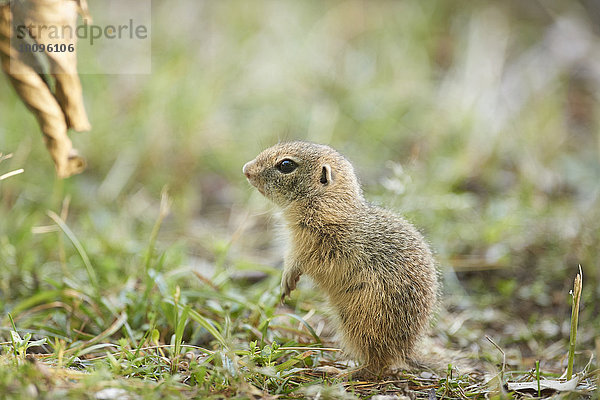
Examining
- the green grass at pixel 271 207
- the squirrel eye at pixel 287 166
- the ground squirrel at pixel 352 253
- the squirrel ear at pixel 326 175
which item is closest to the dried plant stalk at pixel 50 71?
the green grass at pixel 271 207

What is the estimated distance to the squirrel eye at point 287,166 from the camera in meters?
3.23

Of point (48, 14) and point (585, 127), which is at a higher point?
point (48, 14)

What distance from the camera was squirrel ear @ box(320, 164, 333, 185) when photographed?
3131 millimetres

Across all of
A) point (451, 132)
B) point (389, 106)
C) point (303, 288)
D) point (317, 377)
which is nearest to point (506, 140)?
point (451, 132)

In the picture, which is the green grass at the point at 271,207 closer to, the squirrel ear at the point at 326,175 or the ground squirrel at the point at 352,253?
the ground squirrel at the point at 352,253

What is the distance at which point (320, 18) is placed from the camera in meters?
8.59

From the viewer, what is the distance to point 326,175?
3146 millimetres

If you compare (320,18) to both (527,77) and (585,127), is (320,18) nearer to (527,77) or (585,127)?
(527,77)

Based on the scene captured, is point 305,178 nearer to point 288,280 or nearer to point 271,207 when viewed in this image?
point 288,280

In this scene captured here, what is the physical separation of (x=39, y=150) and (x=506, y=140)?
4.35 m

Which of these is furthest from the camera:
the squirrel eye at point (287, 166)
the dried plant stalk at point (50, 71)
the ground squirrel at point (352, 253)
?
the squirrel eye at point (287, 166)

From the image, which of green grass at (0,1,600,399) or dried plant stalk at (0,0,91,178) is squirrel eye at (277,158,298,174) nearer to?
green grass at (0,1,600,399)

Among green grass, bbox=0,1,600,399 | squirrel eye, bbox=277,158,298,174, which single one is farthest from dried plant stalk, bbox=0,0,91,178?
squirrel eye, bbox=277,158,298,174

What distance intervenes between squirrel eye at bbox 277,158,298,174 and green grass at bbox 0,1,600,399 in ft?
2.19
